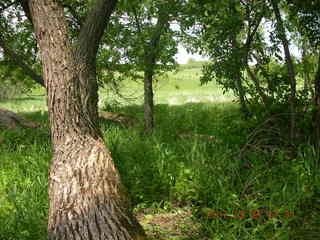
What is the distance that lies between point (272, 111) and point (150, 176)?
237 cm

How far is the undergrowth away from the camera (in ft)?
10.4

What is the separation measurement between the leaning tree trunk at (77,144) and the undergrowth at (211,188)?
1.66 feet

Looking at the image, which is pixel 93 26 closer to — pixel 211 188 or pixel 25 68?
pixel 211 188

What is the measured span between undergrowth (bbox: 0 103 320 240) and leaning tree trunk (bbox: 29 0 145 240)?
51cm

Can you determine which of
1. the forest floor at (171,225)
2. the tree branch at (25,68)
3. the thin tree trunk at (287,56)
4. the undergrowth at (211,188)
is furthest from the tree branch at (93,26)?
the tree branch at (25,68)

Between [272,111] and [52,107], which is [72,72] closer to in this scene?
[52,107]

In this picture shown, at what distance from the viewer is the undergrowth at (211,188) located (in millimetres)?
3172

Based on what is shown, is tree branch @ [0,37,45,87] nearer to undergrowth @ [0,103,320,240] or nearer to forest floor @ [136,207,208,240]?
undergrowth @ [0,103,320,240]

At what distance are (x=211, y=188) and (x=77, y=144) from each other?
61.4 inches

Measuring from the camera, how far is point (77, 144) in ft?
12.5

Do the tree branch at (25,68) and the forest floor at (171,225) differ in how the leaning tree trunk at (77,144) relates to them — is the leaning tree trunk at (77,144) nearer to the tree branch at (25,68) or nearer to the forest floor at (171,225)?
the forest floor at (171,225)
